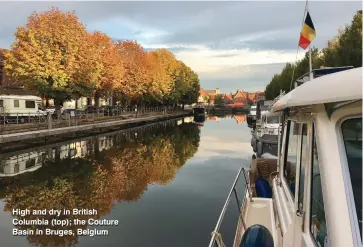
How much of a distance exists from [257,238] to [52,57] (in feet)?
89.7

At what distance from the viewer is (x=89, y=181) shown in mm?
15430

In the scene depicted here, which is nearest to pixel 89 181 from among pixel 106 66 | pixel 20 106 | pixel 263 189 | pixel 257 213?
pixel 263 189

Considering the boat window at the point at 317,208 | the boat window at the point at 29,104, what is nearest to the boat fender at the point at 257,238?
the boat window at the point at 317,208

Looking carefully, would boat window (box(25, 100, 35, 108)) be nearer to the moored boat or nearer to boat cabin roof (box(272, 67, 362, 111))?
the moored boat

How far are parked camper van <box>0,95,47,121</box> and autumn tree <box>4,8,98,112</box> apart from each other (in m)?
4.19

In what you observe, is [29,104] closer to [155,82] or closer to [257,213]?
[155,82]

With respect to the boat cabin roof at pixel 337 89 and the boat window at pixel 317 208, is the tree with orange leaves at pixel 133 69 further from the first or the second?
the boat cabin roof at pixel 337 89

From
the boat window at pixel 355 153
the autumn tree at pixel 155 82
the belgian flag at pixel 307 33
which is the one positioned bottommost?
the boat window at pixel 355 153

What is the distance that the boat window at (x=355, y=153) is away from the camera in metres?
1.94

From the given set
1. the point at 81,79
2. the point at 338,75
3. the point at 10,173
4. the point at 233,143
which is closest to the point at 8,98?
the point at 81,79

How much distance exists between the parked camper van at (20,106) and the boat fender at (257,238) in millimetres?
29905

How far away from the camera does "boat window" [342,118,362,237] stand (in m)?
1.94

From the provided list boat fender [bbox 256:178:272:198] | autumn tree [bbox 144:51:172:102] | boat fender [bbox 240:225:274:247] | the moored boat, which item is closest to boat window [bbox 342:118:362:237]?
the moored boat

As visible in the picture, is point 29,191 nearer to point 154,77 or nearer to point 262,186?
point 262,186
